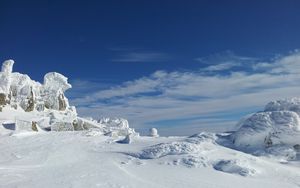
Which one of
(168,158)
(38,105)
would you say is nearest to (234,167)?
(168,158)

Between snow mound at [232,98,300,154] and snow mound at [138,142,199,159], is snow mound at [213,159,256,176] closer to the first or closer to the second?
snow mound at [138,142,199,159]

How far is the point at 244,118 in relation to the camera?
2416 cm

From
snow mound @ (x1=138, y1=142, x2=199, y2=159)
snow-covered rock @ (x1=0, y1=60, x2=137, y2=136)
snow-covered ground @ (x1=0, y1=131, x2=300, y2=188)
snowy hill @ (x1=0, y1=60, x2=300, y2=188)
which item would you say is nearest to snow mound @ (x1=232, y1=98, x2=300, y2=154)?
snowy hill @ (x1=0, y1=60, x2=300, y2=188)

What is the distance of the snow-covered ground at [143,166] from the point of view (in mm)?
15109

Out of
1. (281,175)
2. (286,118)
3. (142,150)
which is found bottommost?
(281,175)

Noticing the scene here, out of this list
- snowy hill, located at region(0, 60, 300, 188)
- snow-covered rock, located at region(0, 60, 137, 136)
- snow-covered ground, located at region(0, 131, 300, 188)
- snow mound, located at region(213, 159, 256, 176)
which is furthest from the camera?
snow-covered rock, located at region(0, 60, 137, 136)

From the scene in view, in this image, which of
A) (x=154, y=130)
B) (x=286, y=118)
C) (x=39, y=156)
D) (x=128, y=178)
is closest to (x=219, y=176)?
(x=128, y=178)

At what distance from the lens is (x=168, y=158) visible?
18.5 meters

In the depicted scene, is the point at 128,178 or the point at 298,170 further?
the point at 298,170

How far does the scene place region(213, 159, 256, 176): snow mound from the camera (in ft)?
53.2

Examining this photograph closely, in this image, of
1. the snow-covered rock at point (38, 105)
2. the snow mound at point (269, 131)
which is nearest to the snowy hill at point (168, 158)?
the snow mound at point (269, 131)

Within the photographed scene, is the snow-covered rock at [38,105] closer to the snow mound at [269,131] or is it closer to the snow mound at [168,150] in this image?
the snow mound at [168,150]

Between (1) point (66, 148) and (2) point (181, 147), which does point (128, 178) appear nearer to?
(2) point (181, 147)

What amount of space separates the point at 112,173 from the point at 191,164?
3820 mm
